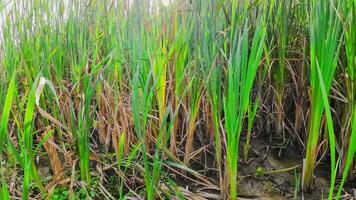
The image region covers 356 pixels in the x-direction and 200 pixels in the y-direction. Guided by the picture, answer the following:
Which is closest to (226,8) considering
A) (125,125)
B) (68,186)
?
(125,125)

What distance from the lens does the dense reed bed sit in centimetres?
86

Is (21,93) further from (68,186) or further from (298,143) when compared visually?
(298,143)

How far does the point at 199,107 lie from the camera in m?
1.15

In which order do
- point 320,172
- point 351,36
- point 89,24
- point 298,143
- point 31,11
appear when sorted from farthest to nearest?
point 31,11 → point 89,24 → point 298,143 → point 320,172 → point 351,36

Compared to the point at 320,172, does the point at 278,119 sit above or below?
above

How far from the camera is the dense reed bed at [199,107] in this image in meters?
0.86

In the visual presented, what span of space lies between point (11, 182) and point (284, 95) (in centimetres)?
87

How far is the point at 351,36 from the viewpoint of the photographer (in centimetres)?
83

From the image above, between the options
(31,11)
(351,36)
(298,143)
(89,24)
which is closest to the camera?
(351,36)

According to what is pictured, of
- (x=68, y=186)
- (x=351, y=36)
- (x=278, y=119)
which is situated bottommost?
(x=68, y=186)

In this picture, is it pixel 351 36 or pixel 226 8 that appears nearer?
pixel 351 36

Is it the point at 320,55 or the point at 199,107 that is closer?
the point at 320,55

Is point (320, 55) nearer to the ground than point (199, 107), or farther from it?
farther from it

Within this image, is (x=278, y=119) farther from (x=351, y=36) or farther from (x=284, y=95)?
(x=351, y=36)
